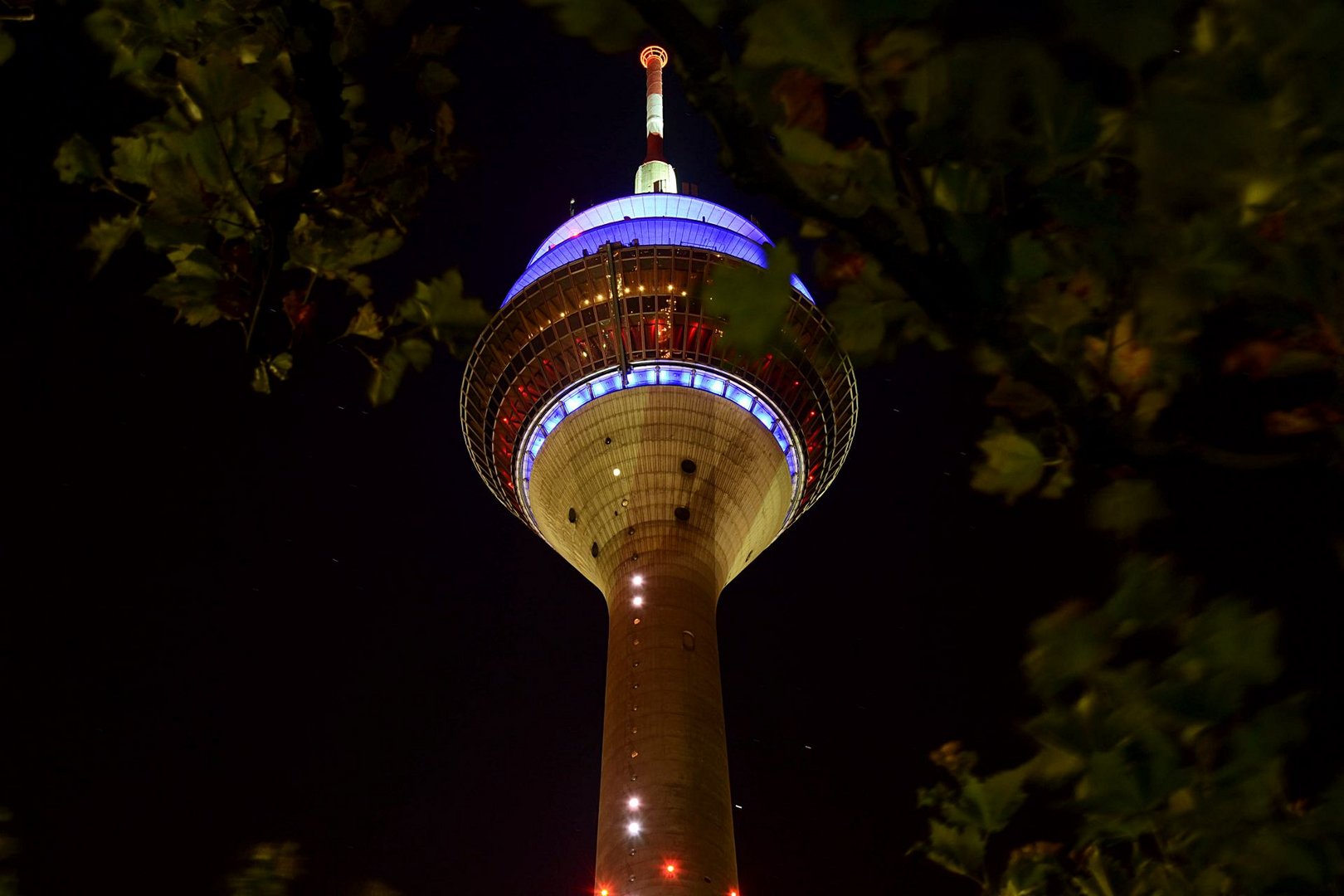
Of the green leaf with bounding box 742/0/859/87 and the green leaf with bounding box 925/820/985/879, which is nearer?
the green leaf with bounding box 742/0/859/87

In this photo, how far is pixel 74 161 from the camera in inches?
150

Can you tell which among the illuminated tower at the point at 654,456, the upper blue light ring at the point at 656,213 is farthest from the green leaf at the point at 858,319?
the upper blue light ring at the point at 656,213

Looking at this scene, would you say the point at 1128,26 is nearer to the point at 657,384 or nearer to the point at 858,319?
the point at 858,319

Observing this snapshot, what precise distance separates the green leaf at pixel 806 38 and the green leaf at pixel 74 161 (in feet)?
8.35

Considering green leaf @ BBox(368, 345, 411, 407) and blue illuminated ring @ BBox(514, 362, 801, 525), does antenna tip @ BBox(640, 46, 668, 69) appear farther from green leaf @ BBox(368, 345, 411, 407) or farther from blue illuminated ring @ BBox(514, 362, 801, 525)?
green leaf @ BBox(368, 345, 411, 407)

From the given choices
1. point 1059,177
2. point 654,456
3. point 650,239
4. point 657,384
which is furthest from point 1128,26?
point 650,239

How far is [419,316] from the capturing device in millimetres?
4297

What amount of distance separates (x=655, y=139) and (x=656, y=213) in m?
9.84

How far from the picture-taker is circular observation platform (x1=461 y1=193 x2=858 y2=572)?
34.5 meters

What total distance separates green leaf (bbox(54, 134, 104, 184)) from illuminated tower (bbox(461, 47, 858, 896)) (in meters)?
24.5

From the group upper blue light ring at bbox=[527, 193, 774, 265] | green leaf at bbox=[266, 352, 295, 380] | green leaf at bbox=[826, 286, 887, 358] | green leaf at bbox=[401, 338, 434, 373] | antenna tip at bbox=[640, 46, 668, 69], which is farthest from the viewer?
antenna tip at bbox=[640, 46, 668, 69]

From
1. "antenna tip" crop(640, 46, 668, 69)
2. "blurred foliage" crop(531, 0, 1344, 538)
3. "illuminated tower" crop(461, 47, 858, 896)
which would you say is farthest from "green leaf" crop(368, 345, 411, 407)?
"antenna tip" crop(640, 46, 668, 69)

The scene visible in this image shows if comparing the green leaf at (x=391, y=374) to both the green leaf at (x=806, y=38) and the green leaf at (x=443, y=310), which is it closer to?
the green leaf at (x=443, y=310)

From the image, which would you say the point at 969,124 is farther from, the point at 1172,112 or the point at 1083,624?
the point at 1083,624
